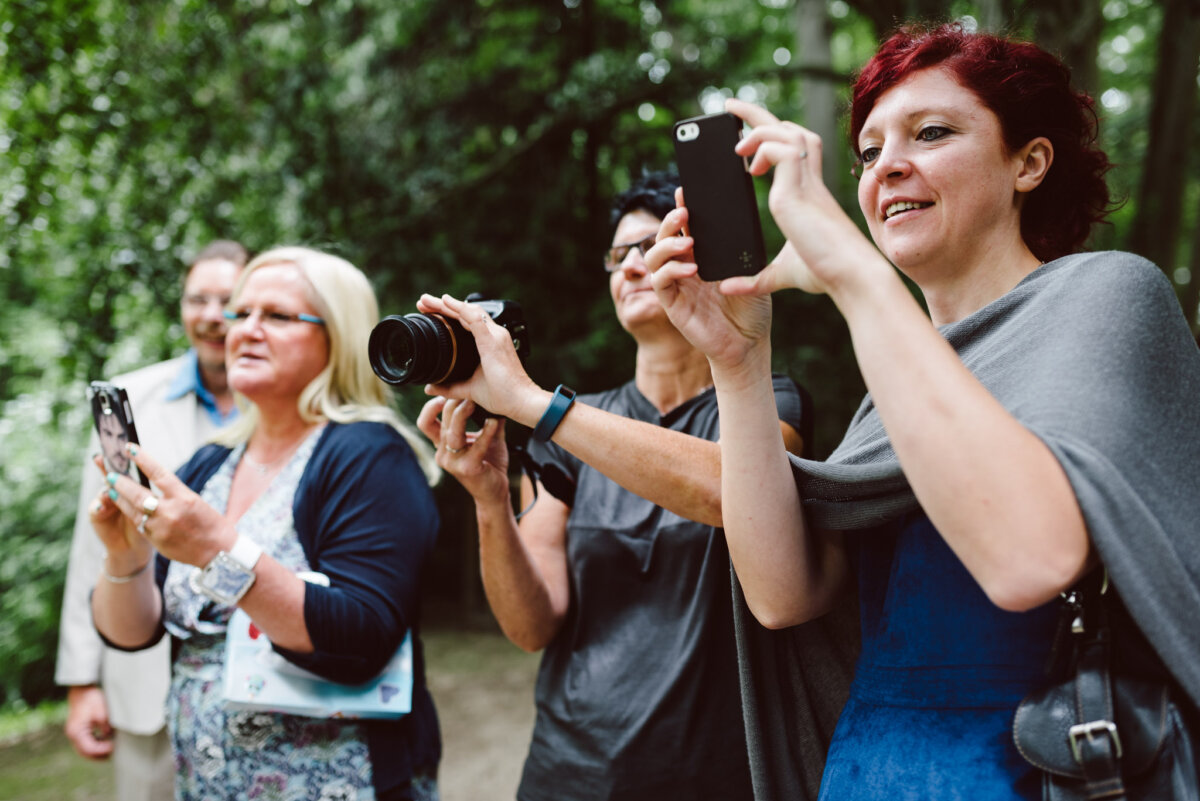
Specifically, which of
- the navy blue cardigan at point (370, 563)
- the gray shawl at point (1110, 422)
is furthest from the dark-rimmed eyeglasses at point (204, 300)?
the gray shawl at point (1110, 422)

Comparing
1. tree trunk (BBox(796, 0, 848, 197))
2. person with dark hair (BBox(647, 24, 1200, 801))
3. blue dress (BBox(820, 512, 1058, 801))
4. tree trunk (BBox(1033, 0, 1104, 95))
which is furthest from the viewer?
tree trunk (BBox(796, 0, 848, 197))

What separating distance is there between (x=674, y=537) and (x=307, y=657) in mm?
867


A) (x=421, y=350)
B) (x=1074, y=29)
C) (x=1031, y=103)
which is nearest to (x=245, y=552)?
(x=421, y=350)

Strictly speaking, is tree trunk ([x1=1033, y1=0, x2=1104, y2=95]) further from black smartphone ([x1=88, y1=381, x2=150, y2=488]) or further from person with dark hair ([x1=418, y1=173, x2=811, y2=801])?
black smartphone ([x1=88, y1=381, x2=150, y2=488])

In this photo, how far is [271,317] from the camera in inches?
90.6

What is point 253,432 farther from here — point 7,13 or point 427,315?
point 7,13

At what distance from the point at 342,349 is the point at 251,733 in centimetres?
101

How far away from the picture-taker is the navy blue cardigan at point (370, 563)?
191 centimetres

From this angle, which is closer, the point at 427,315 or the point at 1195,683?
the point at 1195,683

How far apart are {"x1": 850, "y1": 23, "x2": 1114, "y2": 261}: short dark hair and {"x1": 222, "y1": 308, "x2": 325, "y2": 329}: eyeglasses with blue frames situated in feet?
5.02

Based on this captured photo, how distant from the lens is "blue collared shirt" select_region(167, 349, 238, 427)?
3.04m

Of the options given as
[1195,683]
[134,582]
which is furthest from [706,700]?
[134,582]

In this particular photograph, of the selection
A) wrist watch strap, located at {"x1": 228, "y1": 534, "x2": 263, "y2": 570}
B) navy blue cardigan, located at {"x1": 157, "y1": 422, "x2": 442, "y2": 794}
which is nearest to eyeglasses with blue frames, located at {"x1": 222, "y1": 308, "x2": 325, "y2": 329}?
navy blue cardigan, located at {"x1": 157, "y1": 422, "x2": 442, "y2": 794}

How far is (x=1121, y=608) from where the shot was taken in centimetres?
107
